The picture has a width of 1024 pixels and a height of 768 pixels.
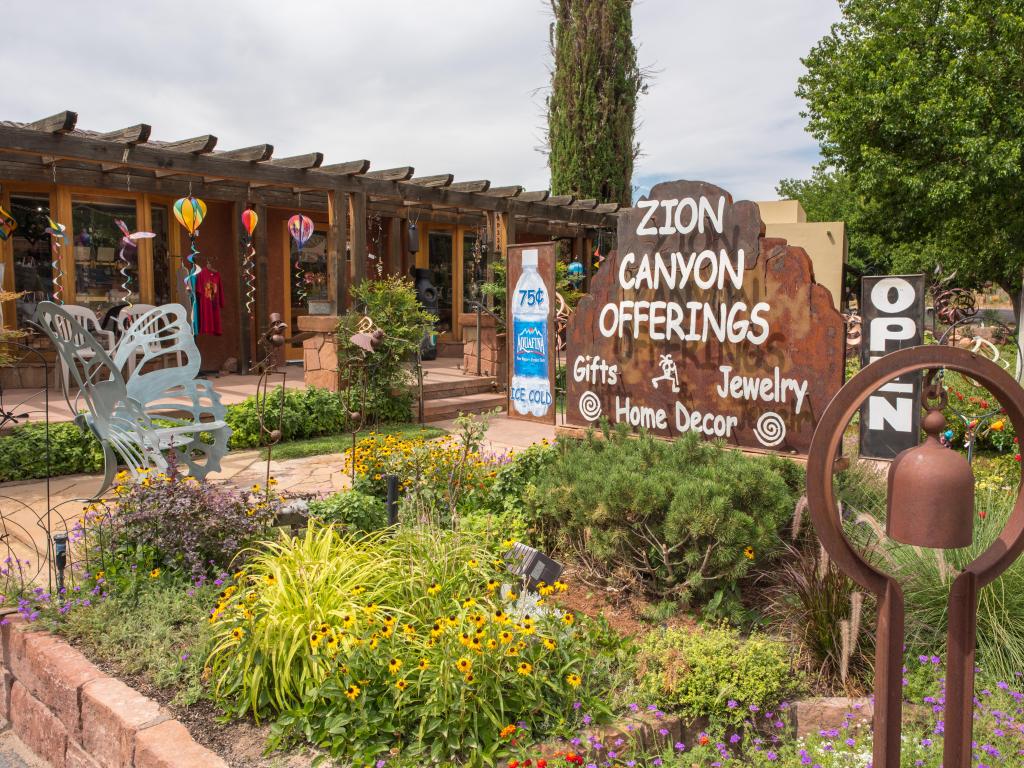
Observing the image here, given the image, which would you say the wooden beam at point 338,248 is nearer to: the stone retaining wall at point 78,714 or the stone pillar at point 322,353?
the stone pillar at point 322,353

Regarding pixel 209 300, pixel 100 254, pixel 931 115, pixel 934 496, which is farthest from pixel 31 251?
pixel 931 115

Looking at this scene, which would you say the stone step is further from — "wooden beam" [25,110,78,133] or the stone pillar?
"wooden beam" [25,110,78,133]

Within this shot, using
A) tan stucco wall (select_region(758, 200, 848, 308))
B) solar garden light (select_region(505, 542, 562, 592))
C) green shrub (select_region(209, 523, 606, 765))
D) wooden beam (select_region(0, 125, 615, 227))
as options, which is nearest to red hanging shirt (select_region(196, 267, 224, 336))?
wooden beam (select_region(0, 125, 615, 227))

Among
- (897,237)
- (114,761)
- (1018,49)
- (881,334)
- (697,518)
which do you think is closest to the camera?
(114,761)

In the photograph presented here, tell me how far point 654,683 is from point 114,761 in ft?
6.51

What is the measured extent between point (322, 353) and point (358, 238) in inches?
61.9

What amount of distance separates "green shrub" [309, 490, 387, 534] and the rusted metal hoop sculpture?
3.15 m

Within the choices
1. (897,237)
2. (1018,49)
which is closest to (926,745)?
(1018,49)

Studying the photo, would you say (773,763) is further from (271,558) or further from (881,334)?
(881,334)

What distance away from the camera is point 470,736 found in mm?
2547

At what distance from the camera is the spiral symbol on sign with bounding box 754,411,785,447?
4.31 metres

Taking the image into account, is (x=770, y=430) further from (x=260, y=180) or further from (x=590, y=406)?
(x=260, y=180)

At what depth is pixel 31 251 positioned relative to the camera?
32.9 ft

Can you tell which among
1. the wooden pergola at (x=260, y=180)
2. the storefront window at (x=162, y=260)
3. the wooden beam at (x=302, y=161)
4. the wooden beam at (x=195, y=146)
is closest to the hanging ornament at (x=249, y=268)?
the wooden pergola at (x=260, y=180)
